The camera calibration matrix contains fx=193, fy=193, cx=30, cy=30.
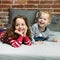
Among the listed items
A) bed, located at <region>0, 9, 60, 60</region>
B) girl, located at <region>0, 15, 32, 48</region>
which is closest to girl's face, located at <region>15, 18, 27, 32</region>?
girl, located at <region>0, 15, 32, 48</region>

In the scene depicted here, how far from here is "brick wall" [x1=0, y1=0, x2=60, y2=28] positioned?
11.5 ft

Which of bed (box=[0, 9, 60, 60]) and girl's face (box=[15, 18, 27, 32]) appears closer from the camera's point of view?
bed (box=[0, 9, 60, 60])

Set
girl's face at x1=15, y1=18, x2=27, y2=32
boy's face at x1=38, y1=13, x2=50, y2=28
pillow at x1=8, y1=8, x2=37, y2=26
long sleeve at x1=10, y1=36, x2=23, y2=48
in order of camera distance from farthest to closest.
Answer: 1. pillow at x1=8, y1=8, x2=37, y2=26
2. boy's face at x1=38, y1=13, x2=50, y2=28
3. girl's face at x1=15, y1=18, x2=27, y2=32
4. long sleeve at x1=10, y1=36, x2=23, y2=48

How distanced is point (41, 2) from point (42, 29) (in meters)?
1.21

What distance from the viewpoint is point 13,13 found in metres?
3.46

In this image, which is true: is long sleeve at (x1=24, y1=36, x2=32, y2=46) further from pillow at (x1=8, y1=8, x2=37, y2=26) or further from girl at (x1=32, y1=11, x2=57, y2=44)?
pillow at (x1=8, y1=8, x2=37, y2=26)

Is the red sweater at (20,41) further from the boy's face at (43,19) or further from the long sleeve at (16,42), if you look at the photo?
the boy's face at (43,19)

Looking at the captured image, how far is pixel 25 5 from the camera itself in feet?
11.9

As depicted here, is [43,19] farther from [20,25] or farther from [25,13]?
[25,13]

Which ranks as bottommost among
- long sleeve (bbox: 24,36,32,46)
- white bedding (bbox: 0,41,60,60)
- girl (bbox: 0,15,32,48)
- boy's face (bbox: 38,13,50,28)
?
white bedding (bbox: 0,41,60,60)

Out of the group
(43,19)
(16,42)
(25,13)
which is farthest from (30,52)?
(25,13)

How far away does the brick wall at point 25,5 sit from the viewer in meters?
3.52

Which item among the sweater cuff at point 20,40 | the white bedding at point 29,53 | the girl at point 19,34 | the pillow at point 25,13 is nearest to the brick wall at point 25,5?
the pillow at point 25,13

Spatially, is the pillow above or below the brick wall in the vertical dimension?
below
